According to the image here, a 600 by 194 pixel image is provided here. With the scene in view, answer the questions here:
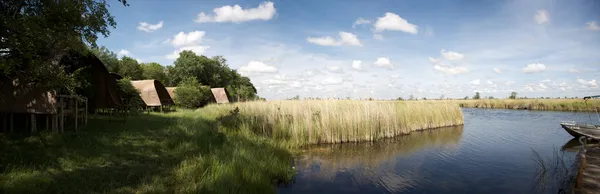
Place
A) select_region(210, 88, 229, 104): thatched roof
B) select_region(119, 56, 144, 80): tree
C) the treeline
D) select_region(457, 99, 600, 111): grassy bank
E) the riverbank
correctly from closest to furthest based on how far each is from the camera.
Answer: the riverbank → select_region(457, 99, 600, 111): grassy bank → select_region(210, 88, 229, 104): thatched roof → the treeline → select_region(119, 56, 144, 80): tree

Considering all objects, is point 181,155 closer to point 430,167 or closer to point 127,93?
point 430,167

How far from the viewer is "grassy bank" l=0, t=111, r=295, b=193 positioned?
4.22m

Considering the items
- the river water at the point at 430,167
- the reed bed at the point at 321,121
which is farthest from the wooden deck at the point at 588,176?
the reed bed at the point at 321,121

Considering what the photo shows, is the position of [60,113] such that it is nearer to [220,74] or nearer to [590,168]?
[590,168]

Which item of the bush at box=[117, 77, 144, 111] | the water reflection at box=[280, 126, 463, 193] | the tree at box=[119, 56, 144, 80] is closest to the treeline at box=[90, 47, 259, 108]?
the tree at box=[119, 56, 144, 80]

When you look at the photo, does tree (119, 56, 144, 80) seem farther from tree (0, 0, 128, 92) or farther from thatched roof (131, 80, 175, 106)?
tree (0, 0, 128, 92)

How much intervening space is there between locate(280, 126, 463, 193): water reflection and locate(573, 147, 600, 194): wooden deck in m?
2.66

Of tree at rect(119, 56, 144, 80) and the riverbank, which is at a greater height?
tree at rect(119, 56, 144, 80)

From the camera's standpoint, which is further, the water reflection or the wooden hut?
the wooden hut

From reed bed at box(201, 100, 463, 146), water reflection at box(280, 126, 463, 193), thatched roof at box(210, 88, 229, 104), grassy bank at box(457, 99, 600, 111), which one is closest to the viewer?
water reflection at box(280, 126, 463, 193)

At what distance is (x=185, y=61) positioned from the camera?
37.2m

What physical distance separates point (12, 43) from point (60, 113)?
9.05 ft

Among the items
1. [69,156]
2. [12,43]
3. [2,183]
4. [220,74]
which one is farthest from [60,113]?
[220,74]

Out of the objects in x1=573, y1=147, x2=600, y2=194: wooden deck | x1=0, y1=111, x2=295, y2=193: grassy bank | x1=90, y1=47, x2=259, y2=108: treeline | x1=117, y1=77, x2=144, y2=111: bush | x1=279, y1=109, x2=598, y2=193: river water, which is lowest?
x1=279, y1=109, x2=598, y2=193: river water
